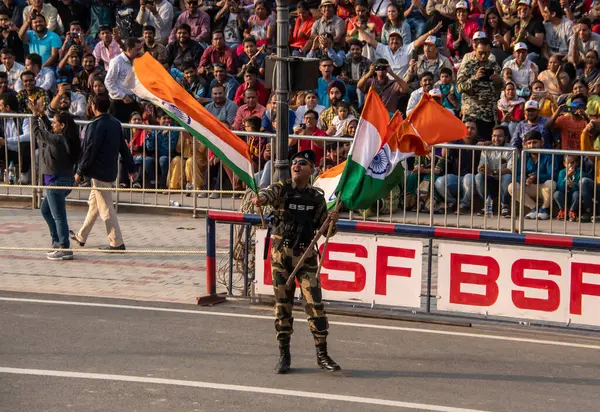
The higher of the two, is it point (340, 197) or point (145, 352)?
point (340, 197)

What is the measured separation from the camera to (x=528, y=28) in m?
19.9

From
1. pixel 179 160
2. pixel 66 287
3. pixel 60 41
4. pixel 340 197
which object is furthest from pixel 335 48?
pixel 340 197

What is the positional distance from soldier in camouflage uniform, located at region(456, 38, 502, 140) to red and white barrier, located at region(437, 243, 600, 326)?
6721 millimetres

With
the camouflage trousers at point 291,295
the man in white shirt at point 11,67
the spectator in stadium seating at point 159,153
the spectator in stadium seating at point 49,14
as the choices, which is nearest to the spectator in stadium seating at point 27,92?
the man in white shirt at point 11,67

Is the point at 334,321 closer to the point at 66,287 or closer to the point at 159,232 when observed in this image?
the point at 66,287

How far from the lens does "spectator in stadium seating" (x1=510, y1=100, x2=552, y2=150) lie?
17859 mm

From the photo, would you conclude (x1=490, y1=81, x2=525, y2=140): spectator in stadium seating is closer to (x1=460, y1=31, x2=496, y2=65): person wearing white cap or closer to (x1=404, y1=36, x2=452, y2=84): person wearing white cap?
(x1=460, y1=31, x2=496, y2=65): person wearing white cap

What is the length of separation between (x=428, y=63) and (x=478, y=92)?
4.61ft

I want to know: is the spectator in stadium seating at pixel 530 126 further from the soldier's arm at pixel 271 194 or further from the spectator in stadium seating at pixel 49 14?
the spectator in stadium seating at pixel 49 14

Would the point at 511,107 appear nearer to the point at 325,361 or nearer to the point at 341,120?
the point at 341,120

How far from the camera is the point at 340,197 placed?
11484mm

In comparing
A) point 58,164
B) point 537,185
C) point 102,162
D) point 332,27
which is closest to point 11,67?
point 332,27

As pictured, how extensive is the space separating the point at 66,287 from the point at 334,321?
331cm

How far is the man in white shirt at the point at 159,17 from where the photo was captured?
75.5 ft
